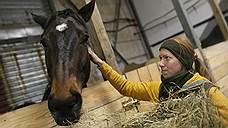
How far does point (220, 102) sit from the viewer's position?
155 centimetres

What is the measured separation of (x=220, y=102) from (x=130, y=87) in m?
0.71

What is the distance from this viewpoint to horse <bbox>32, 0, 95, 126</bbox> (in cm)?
158

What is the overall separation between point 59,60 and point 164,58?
66 cm

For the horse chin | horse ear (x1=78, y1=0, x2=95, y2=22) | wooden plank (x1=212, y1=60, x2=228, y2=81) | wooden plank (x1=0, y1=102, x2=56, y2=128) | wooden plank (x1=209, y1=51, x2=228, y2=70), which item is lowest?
wooden plank (x1=212, y1=60, x2=228, y2=81)

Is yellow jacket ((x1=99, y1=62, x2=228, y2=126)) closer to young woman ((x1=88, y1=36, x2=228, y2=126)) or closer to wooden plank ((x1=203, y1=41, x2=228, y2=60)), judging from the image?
young woman ((x1=88, y1=36, x2=228, y2=126))

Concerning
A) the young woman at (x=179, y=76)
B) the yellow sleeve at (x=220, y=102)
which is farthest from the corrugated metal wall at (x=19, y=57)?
the yellow sleeve at (x=220, y=102)

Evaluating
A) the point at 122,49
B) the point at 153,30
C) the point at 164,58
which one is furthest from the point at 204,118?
the point at 153,30

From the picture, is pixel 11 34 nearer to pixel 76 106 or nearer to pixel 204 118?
pixel 76 106

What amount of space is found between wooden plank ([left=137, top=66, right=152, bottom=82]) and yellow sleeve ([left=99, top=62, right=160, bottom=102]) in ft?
1.56

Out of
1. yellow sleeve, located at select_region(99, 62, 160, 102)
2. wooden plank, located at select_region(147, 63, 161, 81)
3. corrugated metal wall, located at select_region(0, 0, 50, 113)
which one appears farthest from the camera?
corrugated metal wall, located at select_region(0, 0, 50, 113)

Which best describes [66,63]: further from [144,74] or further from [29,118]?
[144,74]

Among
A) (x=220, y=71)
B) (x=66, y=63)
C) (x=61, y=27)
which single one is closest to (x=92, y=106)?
(x=66, y=63)

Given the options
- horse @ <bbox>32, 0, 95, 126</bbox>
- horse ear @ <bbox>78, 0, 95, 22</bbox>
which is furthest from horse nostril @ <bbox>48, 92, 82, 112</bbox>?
horse ear @ <bbox>78, 0, 95, 22</bbox>

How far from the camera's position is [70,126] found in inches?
66.7
